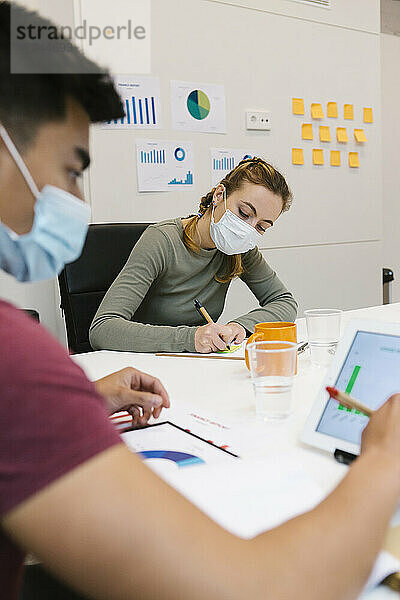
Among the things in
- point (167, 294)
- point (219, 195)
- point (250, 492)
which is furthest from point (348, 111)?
point (250, 492)

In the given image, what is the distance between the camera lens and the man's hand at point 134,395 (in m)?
1.07

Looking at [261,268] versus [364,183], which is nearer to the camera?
[261,268]

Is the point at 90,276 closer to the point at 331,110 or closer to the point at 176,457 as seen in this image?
the point at 176,457

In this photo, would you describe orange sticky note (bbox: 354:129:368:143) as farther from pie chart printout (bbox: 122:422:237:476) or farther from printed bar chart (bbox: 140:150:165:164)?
pie chart printout (bbox: 122:422:237:476)

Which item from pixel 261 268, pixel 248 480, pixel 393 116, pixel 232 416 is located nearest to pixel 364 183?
pixel 393 116

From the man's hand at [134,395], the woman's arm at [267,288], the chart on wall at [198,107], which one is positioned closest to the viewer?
the man's hand at [134,395]

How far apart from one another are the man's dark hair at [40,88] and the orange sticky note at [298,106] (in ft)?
8.94

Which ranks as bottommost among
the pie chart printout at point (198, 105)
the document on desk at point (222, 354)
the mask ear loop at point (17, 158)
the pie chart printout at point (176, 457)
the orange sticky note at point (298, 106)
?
the pie chart printout at point (176, 457)

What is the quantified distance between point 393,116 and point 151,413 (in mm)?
3870

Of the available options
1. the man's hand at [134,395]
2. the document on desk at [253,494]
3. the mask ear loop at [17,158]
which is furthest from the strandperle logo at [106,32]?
the document on desk at [253,494]

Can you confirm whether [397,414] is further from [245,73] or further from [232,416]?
[245,73]

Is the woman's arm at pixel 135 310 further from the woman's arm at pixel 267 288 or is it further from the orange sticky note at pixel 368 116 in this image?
the orange sticky note at pixel 368 116

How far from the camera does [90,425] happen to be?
1.69 feet

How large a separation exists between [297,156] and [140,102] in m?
0.95
